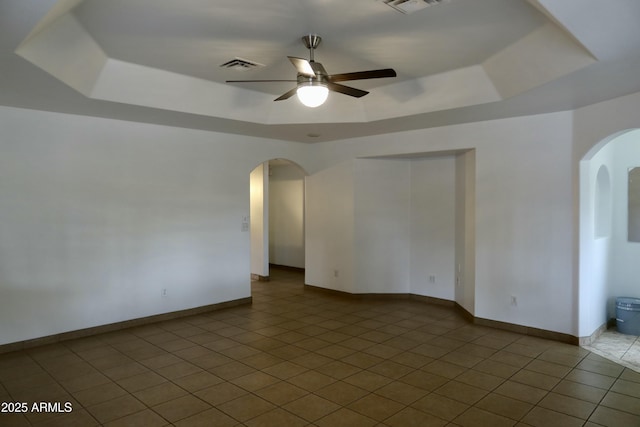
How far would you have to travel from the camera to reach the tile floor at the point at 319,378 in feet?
9.63

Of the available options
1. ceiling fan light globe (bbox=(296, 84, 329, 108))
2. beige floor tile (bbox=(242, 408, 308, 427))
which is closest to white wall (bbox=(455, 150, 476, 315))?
ceiling fan light globe (bbox=(296, 84, 329, 108))

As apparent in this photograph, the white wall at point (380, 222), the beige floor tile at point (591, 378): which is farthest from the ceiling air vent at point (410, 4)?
the white wall at point (380, 222)

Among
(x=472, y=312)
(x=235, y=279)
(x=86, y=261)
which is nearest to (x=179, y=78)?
(x=86, y=261)

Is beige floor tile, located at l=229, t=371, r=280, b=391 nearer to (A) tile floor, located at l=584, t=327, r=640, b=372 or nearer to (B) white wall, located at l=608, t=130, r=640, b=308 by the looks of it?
(A) tile floor, located at l=584, t=327, r=640, b=372

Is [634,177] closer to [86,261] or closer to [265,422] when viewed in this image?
[265,422]

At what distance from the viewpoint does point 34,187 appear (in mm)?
4289

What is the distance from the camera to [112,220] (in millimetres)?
4852

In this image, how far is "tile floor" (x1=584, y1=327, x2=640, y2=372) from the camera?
400 centimetres

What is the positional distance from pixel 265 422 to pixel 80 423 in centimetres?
130

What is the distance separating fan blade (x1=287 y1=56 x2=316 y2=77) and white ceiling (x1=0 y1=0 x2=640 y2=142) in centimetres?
33

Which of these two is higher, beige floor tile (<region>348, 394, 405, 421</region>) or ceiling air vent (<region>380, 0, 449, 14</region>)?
ceiling air vent (<region>380, 0, 449, 14</region>)

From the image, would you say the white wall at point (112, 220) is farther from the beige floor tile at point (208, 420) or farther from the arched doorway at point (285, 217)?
the beige floor tile at point (208, 420)

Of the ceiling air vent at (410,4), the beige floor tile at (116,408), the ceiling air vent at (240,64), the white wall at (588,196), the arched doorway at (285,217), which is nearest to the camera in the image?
the ceiling air vent at (410,4)

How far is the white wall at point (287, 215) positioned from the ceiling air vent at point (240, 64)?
5.09 m
